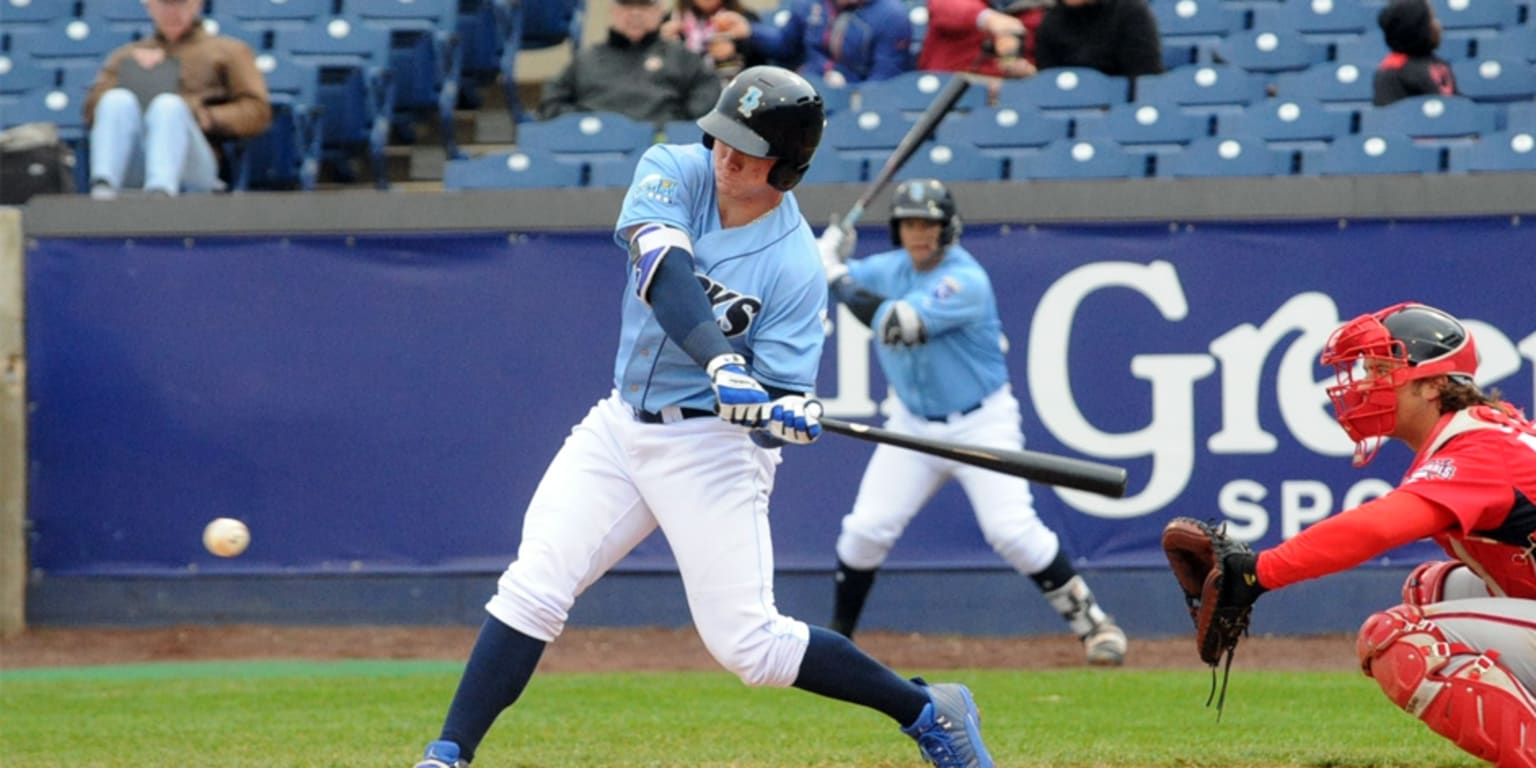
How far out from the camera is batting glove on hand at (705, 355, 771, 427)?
4.42 m

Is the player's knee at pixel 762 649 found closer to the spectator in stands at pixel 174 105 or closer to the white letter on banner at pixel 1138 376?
the white letter on banner at pixel 1138 376

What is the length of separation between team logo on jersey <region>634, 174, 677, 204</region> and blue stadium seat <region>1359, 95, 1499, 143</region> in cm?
635

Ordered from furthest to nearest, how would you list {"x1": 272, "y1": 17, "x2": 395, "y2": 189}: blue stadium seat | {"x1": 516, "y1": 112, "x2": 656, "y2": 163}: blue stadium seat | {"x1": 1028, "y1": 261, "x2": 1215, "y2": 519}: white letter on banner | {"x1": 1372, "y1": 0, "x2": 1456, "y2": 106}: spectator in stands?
{"x1": 272, "y1": 17, "x2": 395, "y2": 189}: blue stadium seat, {"x1": 516, "y1": 112, "x2": 656, "y2": 163}: blue stadium seat, {"x1": 1372, "y1": 0, "x2": 1456, "y2": 106}: spectator in stands, {"x1": 1028, "y1": 261, "x2": 1215, "y2": 519}: white letter on banner

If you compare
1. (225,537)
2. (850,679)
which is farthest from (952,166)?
(850,679)

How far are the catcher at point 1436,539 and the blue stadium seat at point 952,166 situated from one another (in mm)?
5490

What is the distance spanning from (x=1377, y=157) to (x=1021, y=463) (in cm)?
554

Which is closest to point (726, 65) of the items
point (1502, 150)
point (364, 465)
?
point (364, 465)

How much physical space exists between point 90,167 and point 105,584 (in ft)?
8.23

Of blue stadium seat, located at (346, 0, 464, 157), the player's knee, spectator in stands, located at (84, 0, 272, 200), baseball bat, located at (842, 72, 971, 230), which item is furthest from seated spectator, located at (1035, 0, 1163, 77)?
the player's knee

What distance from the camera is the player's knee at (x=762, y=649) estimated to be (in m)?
4.72

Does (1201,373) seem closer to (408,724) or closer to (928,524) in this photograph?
(928,524)

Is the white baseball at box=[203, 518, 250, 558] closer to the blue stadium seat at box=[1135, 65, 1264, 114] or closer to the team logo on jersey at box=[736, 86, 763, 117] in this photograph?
the team logo on jersey at box=[736, 86, 763, 117]

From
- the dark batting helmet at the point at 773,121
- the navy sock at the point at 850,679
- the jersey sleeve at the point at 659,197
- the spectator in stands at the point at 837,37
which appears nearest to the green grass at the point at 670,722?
the navy sock at the point at 850,679

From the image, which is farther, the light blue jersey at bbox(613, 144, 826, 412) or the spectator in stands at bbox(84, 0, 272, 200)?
the spectator in stands at bbox(84, 0, 272, 200)
